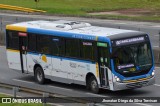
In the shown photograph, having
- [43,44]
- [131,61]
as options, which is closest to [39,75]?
[43,44]

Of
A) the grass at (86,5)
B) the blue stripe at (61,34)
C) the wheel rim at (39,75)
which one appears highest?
the blue stripe at (61,34)

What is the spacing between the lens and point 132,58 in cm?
2300

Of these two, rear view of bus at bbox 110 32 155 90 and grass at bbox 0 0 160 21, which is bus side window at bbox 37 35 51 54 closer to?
rear view of bus at bbox 110 32 155 90

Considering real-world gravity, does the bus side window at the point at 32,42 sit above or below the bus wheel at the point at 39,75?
above

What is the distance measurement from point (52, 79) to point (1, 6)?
1731 inches

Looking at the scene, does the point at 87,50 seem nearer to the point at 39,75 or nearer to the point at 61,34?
the point at 61,34

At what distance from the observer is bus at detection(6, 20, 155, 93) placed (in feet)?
74.4

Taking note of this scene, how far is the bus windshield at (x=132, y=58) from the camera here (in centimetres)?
2269

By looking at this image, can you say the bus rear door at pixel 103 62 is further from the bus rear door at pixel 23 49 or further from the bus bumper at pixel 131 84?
the bus rear door at pixel 23 49

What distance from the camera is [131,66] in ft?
75.0

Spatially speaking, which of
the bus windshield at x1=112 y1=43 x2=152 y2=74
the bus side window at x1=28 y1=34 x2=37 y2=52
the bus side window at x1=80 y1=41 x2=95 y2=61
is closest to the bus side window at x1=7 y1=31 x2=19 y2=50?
the bus side window at x1=28 y1=34 x2=37 y2=52

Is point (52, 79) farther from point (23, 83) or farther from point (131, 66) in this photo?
point (131, 66)

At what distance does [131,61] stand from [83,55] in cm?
212

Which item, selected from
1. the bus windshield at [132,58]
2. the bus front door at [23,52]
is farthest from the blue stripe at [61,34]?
the bus windshield at [132,58]
